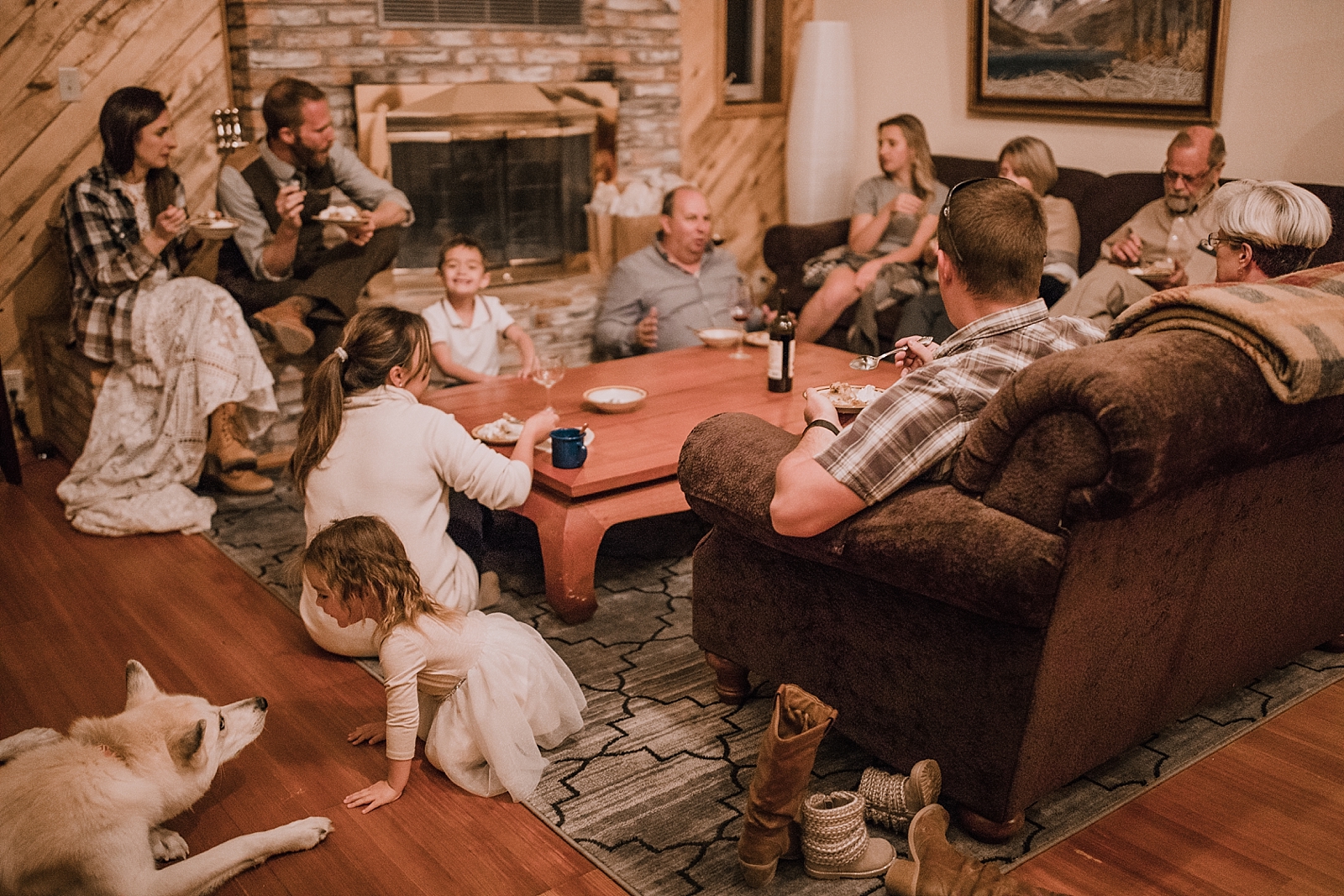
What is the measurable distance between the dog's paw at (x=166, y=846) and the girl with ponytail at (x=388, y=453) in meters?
0.65

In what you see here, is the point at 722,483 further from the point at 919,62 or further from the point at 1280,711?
→ the point at 919,62

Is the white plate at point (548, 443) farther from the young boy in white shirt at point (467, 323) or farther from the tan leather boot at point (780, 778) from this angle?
the tan leather boot at point (780, 778)

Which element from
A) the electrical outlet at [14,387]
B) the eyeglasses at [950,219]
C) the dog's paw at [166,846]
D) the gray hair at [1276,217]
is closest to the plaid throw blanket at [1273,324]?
the eyeglasses at [950,219]

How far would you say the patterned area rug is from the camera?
2025 millimetres

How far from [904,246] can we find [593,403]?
6.55 ft

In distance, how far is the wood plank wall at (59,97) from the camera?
3.87 meters

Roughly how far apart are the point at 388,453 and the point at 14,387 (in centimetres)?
234

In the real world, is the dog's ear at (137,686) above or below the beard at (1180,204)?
below

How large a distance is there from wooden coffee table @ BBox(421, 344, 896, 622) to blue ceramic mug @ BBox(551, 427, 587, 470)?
2 cm

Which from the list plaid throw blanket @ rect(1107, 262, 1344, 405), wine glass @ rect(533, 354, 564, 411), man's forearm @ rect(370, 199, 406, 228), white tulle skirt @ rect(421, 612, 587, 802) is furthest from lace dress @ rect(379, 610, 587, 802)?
man's forearm @ rect(370, 199, 406, 228)

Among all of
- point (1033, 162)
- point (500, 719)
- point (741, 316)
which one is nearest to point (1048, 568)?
point (500, 719)

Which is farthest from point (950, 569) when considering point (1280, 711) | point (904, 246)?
point (904, 246)

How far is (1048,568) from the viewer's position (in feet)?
5.71

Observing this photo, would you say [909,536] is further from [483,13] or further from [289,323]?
[483,13]
